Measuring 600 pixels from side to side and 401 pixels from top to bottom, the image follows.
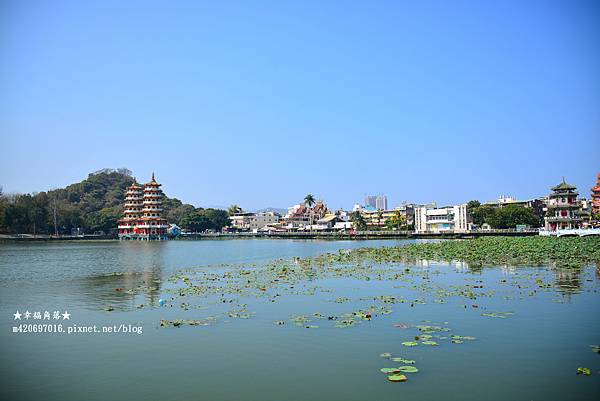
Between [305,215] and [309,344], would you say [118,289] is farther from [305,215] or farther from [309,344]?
[305,215]

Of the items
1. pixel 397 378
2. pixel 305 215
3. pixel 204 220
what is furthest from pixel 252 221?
pixel 397 378

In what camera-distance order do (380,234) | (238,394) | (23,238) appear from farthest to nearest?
1. (380,234)
2. (23,238)
3. (238,394)

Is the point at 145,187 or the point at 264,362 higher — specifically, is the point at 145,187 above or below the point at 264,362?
above

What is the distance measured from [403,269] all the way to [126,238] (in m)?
108

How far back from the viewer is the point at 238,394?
30.1ft

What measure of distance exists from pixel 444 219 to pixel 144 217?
73.3 m

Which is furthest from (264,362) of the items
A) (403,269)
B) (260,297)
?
(403,269)

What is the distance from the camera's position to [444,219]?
113938mm

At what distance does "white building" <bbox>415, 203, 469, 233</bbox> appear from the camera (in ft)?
358

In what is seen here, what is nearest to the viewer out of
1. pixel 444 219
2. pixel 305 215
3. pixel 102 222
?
pixel 444 219

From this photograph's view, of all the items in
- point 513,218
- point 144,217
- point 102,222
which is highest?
point 144,217

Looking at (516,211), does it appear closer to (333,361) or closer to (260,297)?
(260,297)

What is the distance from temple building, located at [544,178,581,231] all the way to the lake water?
57.5 m

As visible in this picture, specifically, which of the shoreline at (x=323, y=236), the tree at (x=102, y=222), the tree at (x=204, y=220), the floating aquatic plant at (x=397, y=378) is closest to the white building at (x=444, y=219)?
the shoreline at (x=323, y=236)
